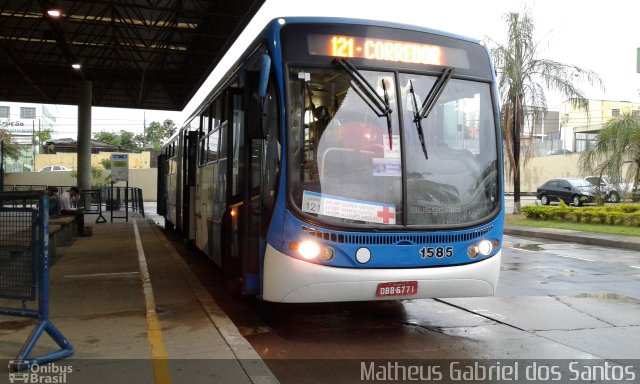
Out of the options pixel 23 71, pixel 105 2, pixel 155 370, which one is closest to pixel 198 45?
pixel 105 2

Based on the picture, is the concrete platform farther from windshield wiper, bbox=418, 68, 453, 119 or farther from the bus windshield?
windshield wiper, bbox=418, 68, 453, 119

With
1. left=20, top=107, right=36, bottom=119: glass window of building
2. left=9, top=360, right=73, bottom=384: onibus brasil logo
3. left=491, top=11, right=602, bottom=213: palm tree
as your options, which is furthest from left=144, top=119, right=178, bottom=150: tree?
left=9, top=360, right=73, bottom=384: onibus brasil logo

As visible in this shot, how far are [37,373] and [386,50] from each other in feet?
15.5

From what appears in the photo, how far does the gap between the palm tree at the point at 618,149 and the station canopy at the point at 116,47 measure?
14.7m

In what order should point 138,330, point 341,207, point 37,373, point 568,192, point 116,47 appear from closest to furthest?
point 37,373, point 341,207, point 138,330, point 116,47, point 568,192

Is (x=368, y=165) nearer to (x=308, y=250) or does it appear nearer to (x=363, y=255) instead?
(x=363, y=255)

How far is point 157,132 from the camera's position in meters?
101

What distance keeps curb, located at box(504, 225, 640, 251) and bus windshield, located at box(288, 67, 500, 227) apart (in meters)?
11.9

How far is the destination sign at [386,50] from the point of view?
20.7ft

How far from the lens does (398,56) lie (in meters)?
6.50

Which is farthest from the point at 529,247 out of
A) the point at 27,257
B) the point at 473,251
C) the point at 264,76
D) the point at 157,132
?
the point at 157,132

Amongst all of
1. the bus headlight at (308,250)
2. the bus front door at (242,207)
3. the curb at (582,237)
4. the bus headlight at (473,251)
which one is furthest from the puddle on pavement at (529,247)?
the bus headlight at (308,250)

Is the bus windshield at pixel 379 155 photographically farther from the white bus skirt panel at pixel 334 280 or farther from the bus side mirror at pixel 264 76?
the white bus skirt panel at pixel 334 280

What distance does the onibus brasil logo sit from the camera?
191 inches
